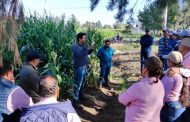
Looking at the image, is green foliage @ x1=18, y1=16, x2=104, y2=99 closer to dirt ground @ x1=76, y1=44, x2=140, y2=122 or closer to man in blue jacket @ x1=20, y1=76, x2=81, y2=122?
dirt ground @ x1=76, y1=44, x2=140, y2=122

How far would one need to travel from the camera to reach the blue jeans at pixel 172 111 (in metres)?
5.16

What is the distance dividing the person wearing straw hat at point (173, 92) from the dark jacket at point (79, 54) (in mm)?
4325

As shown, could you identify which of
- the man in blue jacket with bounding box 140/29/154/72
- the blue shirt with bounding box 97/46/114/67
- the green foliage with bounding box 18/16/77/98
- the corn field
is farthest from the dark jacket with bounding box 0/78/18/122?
A: the man in blue jacket with bounding box 140/29/154/72

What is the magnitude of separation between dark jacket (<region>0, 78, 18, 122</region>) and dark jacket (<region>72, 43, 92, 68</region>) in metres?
4.94

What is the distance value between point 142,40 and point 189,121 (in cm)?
846

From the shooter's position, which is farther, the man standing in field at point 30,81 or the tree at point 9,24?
the man standing in field at point 30,81

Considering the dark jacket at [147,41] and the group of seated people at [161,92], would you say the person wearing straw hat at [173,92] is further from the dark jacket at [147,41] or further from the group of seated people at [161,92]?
the dark jacket at [147,41]

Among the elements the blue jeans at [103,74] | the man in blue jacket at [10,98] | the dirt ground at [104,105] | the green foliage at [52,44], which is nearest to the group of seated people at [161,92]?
the man in blue jacket at [10,98]

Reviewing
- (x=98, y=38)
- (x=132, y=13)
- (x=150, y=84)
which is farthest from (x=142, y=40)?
(x=150, y=84)

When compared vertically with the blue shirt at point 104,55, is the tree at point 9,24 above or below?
above

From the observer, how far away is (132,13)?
723 centimetres

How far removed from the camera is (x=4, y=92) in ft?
13.8

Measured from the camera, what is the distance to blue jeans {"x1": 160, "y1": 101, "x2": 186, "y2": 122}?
516 cm

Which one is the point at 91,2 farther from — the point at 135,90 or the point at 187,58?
the point at 135,90
